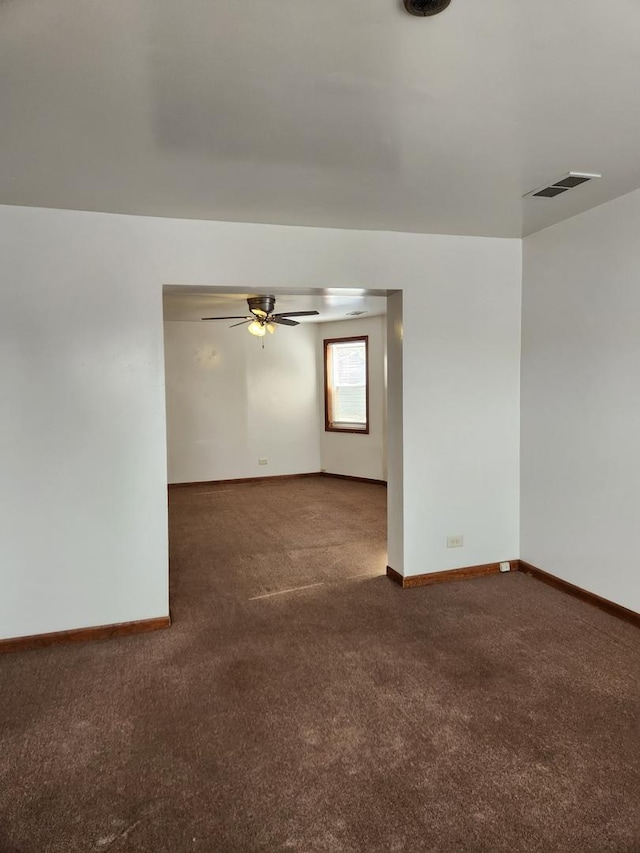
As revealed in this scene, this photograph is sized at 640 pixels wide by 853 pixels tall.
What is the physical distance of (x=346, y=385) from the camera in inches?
330

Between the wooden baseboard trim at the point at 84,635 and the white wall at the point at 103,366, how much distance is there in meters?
0.04

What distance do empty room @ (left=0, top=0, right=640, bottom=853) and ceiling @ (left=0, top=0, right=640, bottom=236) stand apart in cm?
1

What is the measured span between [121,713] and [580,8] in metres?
3.08

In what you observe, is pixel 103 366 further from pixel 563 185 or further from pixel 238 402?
pixel 238 402

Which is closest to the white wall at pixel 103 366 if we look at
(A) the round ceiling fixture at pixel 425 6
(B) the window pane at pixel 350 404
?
(A) the round ceiling fixture at pixel 425 6

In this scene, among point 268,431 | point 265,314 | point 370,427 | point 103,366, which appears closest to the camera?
point 103,366

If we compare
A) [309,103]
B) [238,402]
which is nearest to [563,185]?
[309,103]

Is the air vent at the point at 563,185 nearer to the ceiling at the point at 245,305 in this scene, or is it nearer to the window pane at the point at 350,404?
the ceiling at the point at 245,305

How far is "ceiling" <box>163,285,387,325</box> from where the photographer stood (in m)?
5.62

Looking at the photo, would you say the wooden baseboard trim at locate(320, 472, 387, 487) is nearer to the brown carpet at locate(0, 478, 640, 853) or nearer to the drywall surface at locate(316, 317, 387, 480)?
the drywall surface at locate(316, 317, 387, 480)

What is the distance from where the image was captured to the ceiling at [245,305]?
562 centimetres

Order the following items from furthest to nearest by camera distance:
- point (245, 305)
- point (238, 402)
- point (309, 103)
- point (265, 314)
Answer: point (238, 402) < point (245, 305) < point (265, 314) < point (309, 103)

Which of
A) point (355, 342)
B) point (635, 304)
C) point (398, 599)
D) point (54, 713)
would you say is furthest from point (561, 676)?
point (355, 342)

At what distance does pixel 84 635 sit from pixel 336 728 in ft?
5.52
